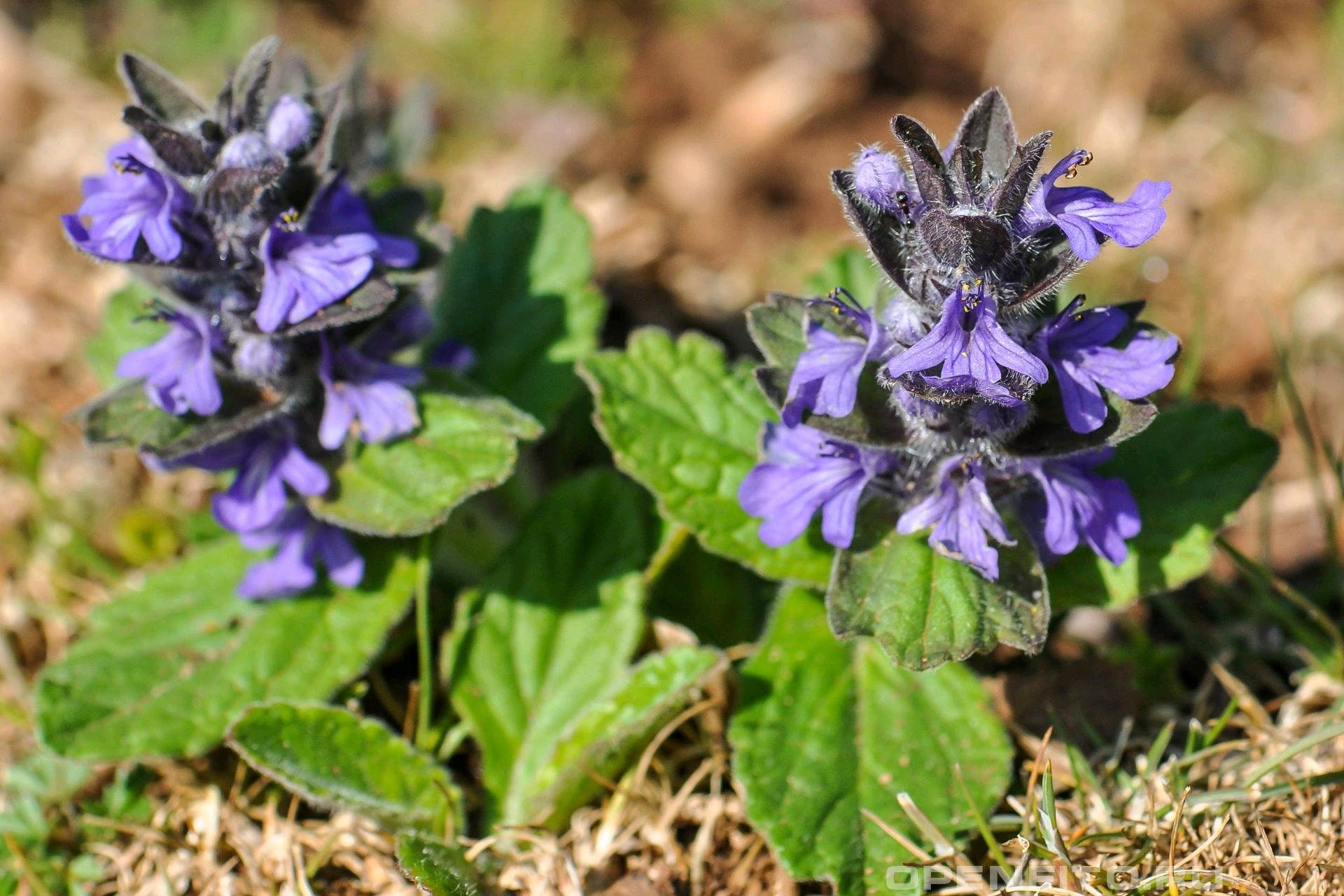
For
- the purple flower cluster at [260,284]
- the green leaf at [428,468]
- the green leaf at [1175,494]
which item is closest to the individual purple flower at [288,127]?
the purple flower cluster at [260,284]

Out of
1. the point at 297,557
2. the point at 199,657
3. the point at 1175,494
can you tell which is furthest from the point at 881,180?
the point at 199,657

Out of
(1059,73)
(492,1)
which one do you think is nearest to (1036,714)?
(1059,73)

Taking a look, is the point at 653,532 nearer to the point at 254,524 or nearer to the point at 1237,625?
the point at 254,524

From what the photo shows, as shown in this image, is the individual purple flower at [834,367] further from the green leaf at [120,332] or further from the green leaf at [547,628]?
the green leaf at [120,332]

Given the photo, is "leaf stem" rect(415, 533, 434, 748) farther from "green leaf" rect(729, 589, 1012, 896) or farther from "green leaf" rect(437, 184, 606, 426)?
"green leaf" rect(729, 589, 1012, 896)

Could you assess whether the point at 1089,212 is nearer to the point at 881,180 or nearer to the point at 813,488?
the point at 881,180

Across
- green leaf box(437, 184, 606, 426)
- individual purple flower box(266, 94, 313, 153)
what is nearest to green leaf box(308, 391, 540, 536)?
green leaf box(437, 184, 606, 426)
